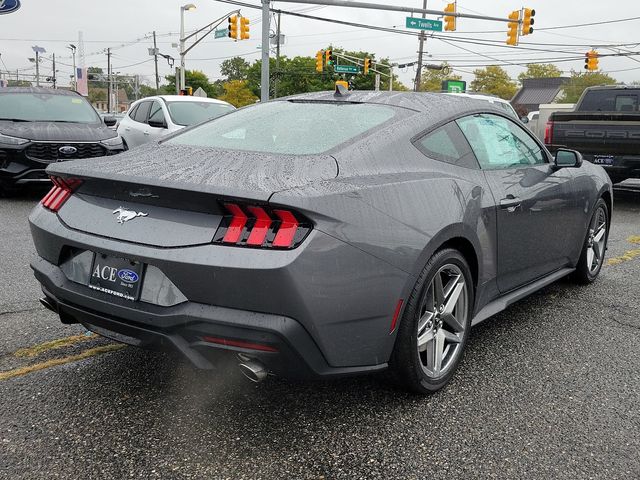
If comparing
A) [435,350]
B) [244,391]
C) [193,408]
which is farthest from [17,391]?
[435,350]

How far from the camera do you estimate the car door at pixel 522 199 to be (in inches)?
131

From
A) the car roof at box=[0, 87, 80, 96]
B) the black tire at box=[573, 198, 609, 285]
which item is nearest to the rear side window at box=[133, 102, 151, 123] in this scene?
the car roof at box=[0, 87, 80, 96]

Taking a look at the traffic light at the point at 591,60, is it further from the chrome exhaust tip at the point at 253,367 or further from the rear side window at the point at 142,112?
the chrome exhaust tip at the point at 253,367

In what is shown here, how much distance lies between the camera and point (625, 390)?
3031 millimetres

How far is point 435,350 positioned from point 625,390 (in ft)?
3.34

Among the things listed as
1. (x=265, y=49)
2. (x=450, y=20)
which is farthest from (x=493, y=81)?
(x=265, y=49)

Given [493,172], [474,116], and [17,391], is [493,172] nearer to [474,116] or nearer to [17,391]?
[474,116]

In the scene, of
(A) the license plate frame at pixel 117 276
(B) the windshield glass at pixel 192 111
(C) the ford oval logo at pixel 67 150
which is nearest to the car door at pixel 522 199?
(A) the license plate frame at pixel 117 276

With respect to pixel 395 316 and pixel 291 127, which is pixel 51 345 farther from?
pixel 395 316

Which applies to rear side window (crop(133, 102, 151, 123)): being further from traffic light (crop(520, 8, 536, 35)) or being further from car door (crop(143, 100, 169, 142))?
traffic light (crop(520, 8, 536, 35))

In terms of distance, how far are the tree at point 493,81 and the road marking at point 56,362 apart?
78417mm

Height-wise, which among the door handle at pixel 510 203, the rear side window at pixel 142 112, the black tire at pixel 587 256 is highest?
the rear side window at pixel 142 112

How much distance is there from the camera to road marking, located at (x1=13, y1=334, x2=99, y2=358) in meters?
3.25

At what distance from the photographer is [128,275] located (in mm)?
2352
